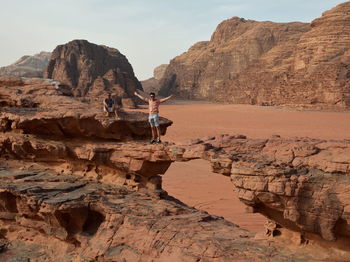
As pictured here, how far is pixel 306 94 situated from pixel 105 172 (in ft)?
131

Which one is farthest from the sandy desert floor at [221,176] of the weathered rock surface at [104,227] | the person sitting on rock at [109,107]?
the person sitting on rock at [109,107]

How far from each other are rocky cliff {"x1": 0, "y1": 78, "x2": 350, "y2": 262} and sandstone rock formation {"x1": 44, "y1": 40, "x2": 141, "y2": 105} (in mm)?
40902

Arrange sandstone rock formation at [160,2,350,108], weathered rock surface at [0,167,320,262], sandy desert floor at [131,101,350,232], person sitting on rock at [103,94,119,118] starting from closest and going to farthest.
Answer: weathered rock surface at [0,167,320,262] → person sitting on rock at [103,94,119,118] → sandy desert floor at [131,101,350,232] → sandstone rock formation at [160,2,350,108]

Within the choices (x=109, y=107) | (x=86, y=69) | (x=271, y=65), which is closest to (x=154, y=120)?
(x=109, y=107)

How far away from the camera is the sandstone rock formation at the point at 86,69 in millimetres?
49844

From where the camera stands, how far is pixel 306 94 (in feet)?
142

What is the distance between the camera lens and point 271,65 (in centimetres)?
5791

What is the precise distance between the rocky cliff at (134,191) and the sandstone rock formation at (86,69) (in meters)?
40.9

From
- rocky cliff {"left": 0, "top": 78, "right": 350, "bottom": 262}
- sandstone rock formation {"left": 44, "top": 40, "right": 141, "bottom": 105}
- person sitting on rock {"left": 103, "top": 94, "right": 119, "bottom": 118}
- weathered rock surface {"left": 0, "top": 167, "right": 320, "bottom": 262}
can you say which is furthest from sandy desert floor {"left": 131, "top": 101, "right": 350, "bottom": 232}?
sandstone rock formation {"left": 44, "top": 40, "right": 141, "bottom": 105}

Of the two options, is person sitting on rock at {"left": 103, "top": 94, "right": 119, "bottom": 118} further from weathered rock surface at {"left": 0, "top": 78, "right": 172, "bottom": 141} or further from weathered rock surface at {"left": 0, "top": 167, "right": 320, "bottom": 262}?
weathered rock surface at {"left": 0, "top": 167, "right": 320, "bottom": 262}

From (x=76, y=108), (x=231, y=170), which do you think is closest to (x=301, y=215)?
(x=231, y=170)

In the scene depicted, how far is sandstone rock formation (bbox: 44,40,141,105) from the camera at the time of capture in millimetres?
49844

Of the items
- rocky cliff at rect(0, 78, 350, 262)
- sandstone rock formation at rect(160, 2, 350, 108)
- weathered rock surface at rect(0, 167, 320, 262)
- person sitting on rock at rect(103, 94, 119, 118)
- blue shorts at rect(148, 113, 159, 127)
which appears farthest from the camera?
sandstone rock formation at rect(160, 2, 350, 108)

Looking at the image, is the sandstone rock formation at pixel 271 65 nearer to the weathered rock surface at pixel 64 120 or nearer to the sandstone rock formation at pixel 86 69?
the sandstone rock formation at pixel 86 69
